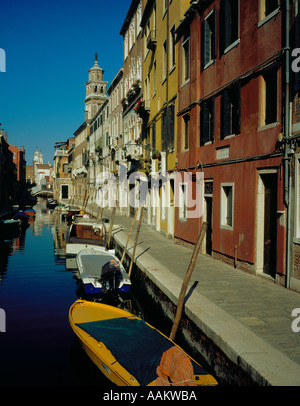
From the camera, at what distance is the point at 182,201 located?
673 inches

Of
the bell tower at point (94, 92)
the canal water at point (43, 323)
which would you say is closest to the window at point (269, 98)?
the canal water at point (43, 323)

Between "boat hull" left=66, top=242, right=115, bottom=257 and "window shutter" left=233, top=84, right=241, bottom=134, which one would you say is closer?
"window shutter" left=233, top=84, right=241, bottom=134

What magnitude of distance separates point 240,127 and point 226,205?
102 inches

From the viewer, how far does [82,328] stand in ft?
25.3

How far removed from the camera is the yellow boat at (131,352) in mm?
5207

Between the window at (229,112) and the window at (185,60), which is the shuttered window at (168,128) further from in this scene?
the window at (229,112)

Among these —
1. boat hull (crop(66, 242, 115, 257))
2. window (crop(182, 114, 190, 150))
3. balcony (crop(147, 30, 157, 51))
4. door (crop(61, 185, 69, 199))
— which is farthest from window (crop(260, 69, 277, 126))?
door (crop(61, 185, 69, 199))

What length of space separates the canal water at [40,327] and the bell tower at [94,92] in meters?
55.1

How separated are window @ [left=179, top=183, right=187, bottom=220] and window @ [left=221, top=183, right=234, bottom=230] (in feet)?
12.6

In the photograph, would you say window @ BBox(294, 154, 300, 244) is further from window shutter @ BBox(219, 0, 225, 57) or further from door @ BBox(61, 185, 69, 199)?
door @ BBox(61, 185, 69, 199)

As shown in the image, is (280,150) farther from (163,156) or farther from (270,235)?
(163,156)

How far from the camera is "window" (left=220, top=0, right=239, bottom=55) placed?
38.8 ft

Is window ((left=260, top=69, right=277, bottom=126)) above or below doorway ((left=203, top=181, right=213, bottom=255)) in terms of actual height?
above

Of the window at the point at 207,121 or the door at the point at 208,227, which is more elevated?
the window at the point at 207,121
